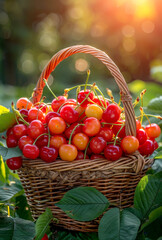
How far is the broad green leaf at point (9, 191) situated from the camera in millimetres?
1036

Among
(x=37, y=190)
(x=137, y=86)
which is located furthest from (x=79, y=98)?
(x=137, y=86)

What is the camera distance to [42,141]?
0.97m

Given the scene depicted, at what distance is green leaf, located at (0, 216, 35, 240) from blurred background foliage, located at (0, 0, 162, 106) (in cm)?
604

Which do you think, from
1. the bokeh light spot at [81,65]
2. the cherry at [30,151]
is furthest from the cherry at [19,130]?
the bokeh light spot at [81,65]

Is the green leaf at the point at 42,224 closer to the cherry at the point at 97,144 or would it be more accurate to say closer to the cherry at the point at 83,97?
the cherry at the point at 97,144

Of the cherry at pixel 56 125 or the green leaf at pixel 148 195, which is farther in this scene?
the cherry at pixel 56 125

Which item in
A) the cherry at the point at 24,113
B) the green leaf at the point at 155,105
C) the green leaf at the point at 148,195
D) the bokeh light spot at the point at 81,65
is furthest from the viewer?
the bokeh light spot at the point at 81,65

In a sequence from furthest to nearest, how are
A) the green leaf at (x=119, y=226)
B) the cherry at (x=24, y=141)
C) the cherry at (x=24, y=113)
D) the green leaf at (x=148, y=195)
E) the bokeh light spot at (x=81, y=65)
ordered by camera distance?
the bokeh light spot at (x=81, y=65)
the cherry at (x=24, y=113)
the cherry at (x=24, y=141)
the green leaf at (x=148, y=195)
the green leaf at (x=119, y=226)

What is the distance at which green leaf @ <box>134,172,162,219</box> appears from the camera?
0.84m

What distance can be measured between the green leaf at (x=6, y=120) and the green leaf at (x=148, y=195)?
516 mm

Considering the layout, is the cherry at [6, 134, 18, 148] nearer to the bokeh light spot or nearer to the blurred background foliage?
the blurred background foliage

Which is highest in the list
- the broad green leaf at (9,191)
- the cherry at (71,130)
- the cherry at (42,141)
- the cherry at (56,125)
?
the cherry at (56,125)

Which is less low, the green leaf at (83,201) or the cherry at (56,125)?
the cherry at (56,125)

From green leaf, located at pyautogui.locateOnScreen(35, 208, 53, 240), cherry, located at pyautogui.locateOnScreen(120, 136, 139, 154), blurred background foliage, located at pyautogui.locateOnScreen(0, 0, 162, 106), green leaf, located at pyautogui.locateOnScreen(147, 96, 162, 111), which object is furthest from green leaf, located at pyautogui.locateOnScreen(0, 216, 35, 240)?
blurred background foliage, located at pyautogui.locateOnScreen(0, 0, 162, 106)
